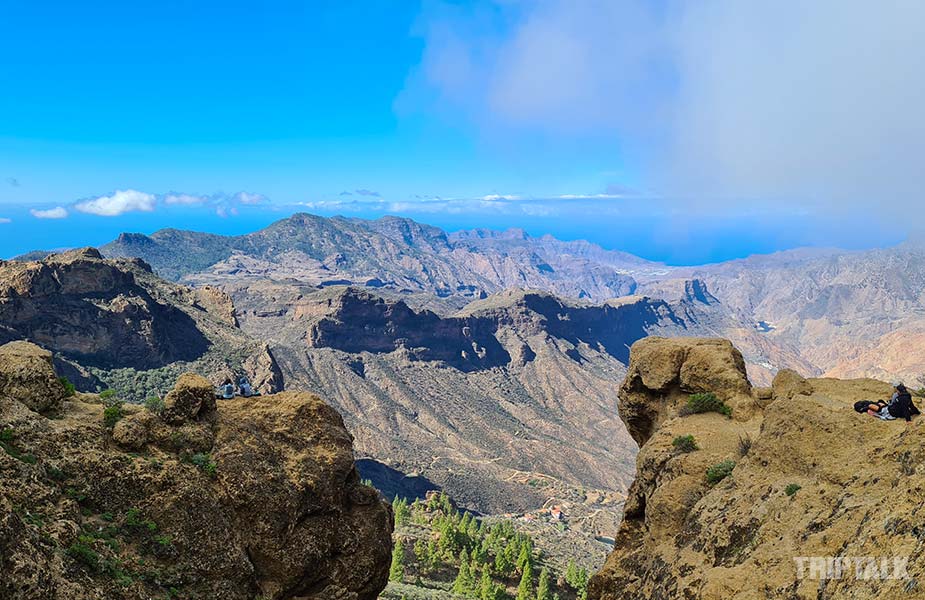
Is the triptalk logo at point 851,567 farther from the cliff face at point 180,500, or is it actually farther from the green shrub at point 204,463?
the green shrub at point 204,463

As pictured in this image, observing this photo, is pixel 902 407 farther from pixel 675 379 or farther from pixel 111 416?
pixel 111 416

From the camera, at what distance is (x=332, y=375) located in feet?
625

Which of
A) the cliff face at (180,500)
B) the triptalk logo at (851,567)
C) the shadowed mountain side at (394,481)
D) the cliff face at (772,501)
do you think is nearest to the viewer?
the triptalk logo at (851,567)

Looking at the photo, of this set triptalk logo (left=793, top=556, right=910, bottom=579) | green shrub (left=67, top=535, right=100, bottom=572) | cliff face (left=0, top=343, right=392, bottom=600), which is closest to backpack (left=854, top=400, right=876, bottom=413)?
triptalk logo (left=793, top=556, right=910, bottom=579)

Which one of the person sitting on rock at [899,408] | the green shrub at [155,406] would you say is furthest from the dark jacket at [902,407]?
the green shrub at [155,406]

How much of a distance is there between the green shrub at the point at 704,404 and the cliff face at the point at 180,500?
61.0 ft

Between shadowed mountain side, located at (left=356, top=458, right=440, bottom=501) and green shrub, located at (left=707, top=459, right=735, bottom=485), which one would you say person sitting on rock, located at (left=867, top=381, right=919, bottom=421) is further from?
shadowed mountain side, located at (left=356, top=458, right=440, bottom=501)

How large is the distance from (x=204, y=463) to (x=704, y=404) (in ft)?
85.8

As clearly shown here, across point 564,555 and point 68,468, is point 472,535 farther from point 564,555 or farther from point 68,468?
point 68,468

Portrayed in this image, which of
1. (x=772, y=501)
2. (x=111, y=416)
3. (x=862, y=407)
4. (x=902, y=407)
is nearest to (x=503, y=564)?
(x=862, y=407)

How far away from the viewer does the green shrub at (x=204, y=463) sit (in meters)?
20.3

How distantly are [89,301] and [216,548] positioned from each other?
4781 inches

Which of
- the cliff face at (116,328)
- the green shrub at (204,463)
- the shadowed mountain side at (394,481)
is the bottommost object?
the shadowed mountain side at (394,481)

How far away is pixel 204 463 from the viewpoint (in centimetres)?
2044
